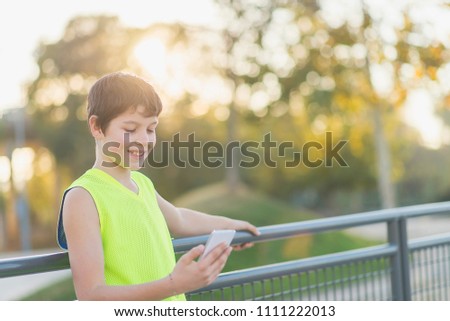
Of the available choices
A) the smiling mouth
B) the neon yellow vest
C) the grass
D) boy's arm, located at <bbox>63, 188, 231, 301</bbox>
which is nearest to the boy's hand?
boy's arm, located at <bbox>63, 188, 231, 301</bbox>

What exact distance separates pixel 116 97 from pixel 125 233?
430mm

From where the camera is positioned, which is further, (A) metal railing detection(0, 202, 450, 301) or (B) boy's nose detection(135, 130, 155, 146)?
(A) metal railing detection(0, 202, 450, 301)

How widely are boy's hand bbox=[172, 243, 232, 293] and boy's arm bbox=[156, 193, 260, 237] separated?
2.13ft

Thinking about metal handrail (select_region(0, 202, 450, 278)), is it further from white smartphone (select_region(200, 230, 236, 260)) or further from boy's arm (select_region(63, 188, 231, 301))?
white smartphone (select_region(200, 230, 236, 260))

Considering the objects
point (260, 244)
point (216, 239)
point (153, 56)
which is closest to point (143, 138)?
point (216, 239)

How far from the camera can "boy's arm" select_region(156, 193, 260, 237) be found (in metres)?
3.00

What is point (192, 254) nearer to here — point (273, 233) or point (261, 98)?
point (273, 233)

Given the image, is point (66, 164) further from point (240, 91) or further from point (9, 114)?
point (240, 91)

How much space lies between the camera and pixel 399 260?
4465mm

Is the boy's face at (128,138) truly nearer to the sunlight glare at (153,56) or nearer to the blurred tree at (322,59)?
the blurred tree at (322,59)

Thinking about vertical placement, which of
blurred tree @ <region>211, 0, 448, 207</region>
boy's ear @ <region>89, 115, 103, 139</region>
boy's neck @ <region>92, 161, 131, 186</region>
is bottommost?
boy's neck @ <region>92, 161, 131, 186</region>
